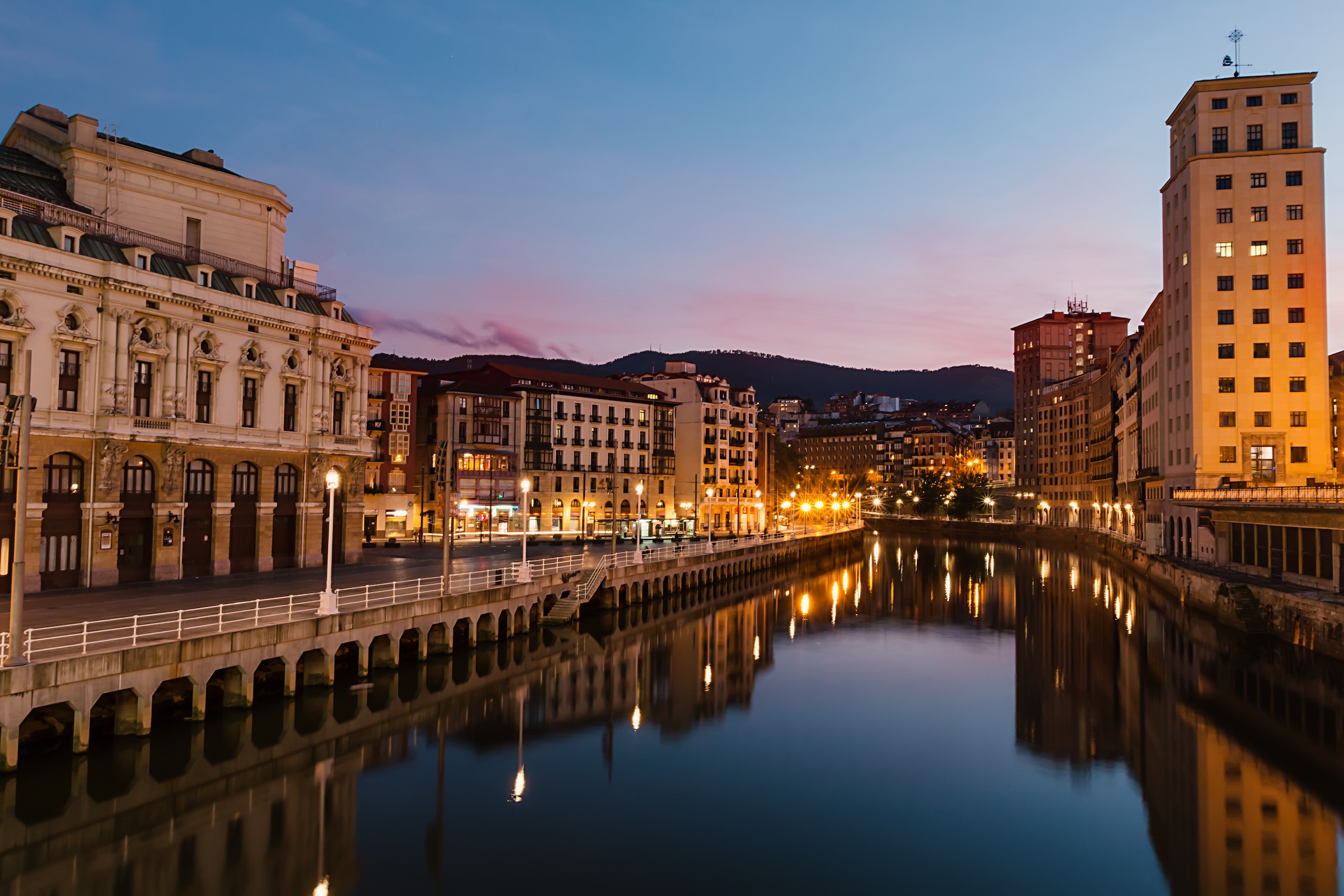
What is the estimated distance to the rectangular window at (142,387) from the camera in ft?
166

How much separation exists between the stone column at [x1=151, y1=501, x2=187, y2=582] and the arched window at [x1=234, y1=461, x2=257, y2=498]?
464 centimetres

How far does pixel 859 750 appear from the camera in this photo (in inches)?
1478

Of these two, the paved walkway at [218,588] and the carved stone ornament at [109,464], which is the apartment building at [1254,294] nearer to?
the paved walkway at [218,588]

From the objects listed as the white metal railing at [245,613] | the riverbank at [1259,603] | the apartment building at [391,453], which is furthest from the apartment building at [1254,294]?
the apartment building at [391,453]

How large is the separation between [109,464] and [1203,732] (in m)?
54.2

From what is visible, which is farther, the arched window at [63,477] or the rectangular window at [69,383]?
the rectangular window at [69,383]

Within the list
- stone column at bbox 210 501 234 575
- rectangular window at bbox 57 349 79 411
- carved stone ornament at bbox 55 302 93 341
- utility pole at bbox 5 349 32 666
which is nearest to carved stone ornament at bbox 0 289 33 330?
carved stone ornament at bbox 55 302 93 341

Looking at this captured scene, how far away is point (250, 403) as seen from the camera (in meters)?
58.2

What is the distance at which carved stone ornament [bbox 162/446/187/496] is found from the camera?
51.6 meters

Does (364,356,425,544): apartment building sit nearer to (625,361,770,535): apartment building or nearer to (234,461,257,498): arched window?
(234,461,257,498): arched window

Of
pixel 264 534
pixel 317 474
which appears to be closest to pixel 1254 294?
pixel 317 474

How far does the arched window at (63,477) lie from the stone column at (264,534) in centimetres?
A: 1176

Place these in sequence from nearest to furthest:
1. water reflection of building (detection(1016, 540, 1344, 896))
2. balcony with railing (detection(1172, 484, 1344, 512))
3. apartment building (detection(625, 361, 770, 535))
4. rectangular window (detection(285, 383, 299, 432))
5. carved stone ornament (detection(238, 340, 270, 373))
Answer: water reflection of building (detection(1016, 540, 1344, 896))
balcony with railing (detection(1172, 484, 1344, 512))
carved stone ornament (detection(238, 340, 270, 373))
rectangular window (detection(285, 383, 299, 432))
apartment building (detection(625, 361, 770, 535))

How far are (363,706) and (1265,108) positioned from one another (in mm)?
95156
